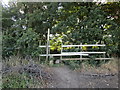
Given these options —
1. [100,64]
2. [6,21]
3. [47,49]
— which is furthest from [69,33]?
[6,21]

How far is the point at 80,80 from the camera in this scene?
Result: 2.25 m

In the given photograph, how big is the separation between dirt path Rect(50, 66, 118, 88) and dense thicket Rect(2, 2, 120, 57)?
74 centimetres

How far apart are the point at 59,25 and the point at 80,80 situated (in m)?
1.51

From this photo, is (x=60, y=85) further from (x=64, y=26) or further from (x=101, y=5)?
(x=101, y=5)

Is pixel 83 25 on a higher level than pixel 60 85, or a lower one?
higher

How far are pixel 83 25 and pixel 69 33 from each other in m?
0.44

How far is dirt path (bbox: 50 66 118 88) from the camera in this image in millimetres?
2121

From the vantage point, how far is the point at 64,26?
9.30ft

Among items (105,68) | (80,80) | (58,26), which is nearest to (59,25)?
(58,26)

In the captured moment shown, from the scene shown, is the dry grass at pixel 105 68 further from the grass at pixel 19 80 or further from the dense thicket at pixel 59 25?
the grass at pixel 19 80

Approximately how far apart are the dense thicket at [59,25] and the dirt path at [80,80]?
74 centimetres

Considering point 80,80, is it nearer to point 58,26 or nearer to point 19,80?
point 19,80

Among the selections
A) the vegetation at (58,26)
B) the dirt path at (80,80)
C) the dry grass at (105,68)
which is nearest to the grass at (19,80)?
the dirt path at (80,80)

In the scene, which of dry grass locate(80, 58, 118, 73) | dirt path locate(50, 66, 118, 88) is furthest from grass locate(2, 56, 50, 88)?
dry grass locate(80, 58, 118, 73)
